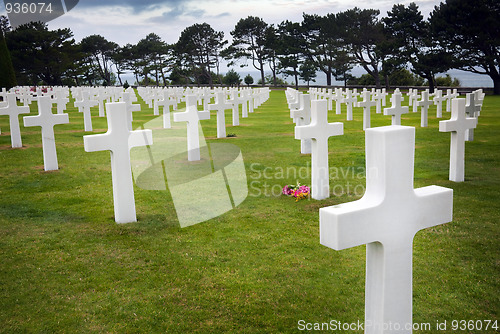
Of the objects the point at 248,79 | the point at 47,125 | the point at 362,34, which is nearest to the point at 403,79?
the point at 362,34

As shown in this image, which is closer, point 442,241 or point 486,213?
point 442,241

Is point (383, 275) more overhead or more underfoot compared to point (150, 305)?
more overhead

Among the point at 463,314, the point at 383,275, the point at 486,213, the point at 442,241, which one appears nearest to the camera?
the point at 383,275

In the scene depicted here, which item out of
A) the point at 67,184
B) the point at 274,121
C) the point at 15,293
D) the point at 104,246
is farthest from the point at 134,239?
the point at 274,121

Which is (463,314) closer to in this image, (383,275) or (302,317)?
(302,317)

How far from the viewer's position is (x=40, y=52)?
57.0 m

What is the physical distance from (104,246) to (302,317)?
2642 mm

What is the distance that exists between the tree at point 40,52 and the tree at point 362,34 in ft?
110

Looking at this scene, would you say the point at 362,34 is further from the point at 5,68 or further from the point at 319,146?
the point at 319,146

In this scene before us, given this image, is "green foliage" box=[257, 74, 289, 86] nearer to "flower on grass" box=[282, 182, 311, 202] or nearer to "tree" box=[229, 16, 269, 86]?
"tree" box=[229, 16, 269, 86]

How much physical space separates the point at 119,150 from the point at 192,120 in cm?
414

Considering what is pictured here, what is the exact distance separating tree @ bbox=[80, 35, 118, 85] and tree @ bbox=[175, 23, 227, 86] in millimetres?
14638

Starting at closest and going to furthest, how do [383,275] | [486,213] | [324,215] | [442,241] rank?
1. [324,215]
2. [383,275]
3. [442,241]
4. [486,213]

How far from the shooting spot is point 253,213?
6.72 metres
